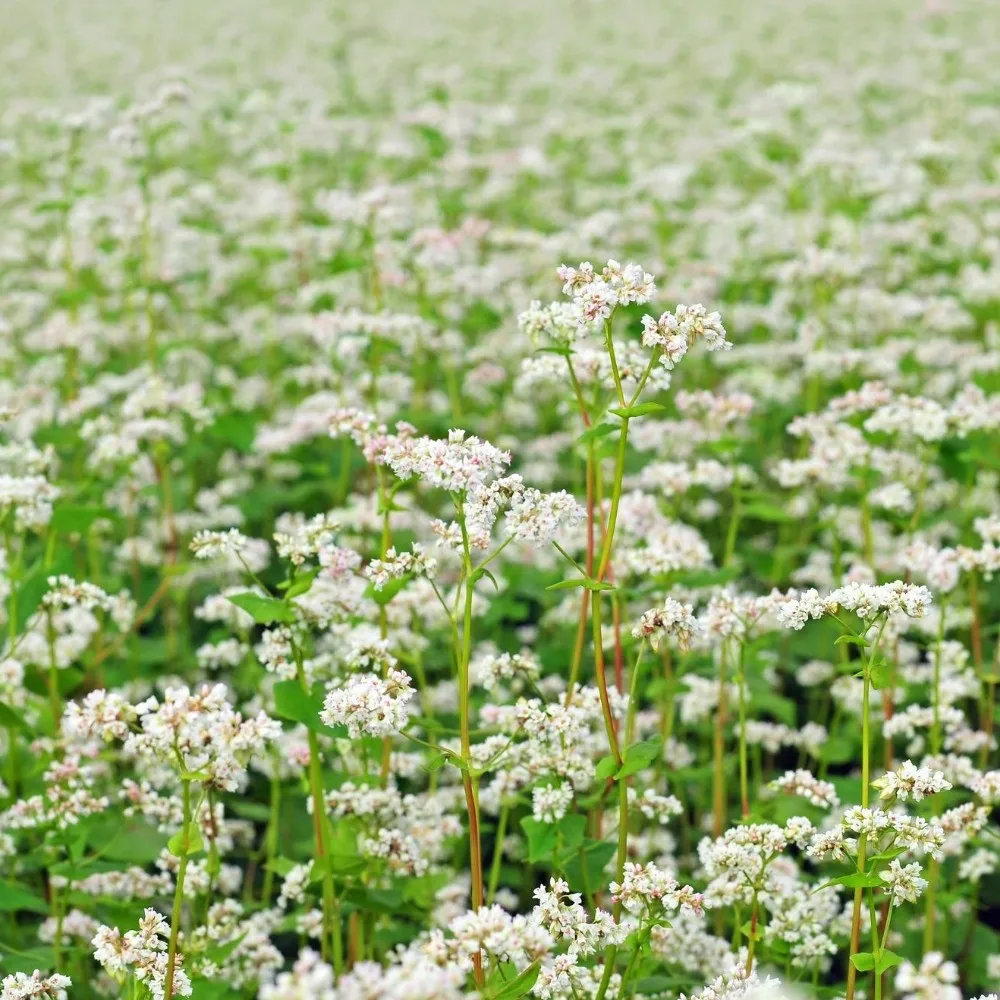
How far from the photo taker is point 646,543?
207 inches

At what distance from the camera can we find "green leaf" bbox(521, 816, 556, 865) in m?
3.50

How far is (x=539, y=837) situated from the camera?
3.56 m

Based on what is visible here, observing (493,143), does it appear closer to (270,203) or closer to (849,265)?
(270,203)

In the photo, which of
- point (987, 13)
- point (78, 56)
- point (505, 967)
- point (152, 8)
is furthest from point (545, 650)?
point (152, 8)

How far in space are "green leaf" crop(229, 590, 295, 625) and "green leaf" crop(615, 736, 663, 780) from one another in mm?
893

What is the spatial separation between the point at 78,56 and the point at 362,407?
14.5 meters

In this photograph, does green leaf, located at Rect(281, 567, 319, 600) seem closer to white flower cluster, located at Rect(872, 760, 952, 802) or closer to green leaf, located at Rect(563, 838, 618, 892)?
green leaf, located at Rect(563, 838, 618, 892)

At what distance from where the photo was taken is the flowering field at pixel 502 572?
325cm

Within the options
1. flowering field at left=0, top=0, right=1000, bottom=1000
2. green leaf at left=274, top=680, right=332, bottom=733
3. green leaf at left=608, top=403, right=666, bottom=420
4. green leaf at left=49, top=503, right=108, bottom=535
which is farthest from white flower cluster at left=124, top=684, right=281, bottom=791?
green leaf at left=49, top=503, right=108, bottom=535

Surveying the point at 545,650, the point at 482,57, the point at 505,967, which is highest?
the point at 482,57

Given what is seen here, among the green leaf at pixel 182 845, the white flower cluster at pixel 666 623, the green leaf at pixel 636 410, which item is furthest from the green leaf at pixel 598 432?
the green leaf at pixel 182 845

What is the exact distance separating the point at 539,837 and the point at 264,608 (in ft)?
3.06

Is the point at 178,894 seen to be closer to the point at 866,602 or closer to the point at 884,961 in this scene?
the point at 884,961

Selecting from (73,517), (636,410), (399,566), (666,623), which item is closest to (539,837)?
(666,623)
